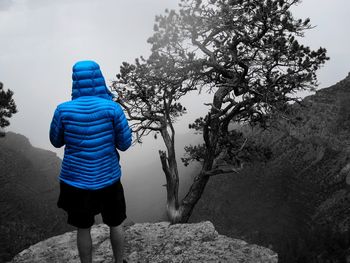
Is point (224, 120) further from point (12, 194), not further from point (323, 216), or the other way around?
point (12, 194)

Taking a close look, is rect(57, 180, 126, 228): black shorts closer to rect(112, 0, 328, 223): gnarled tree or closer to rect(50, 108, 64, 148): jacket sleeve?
rect(50, 108, 64, 148): jacket sleeve

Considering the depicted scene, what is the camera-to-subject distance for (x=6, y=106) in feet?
53.1

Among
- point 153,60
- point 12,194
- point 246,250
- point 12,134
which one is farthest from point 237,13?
point 12,134

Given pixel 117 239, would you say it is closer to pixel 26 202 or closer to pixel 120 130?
pixel 120 130

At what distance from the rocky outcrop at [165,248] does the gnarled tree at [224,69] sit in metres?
4.60

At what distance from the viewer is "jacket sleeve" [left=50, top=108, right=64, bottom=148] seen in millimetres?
3295

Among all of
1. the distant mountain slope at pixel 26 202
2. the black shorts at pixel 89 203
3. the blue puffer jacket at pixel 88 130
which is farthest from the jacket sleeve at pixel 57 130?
the distant mountain slope at pixel 26 202

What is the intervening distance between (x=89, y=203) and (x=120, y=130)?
0.81m

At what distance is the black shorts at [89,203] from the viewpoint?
11.2ft

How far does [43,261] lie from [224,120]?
737 centimetres

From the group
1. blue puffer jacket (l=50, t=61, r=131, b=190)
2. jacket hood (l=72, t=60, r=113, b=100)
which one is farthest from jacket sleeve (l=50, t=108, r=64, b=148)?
jacket hood (l=72, t=60, r=113, b=100)

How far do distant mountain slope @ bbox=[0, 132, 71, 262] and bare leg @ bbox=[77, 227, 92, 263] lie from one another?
1324cm

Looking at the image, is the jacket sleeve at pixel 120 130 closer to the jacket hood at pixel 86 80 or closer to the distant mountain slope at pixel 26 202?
the jacket hood at pixel 86 80

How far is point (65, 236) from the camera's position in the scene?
7.06 metres
